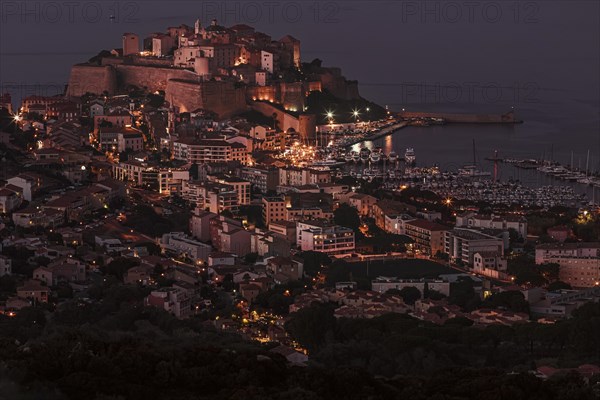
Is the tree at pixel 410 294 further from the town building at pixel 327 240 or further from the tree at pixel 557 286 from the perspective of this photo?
the town building at pixel 327 240

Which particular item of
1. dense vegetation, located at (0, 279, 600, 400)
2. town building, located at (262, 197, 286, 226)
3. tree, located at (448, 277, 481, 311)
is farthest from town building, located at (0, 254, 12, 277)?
tree, located at (448, 277, 481, 311)

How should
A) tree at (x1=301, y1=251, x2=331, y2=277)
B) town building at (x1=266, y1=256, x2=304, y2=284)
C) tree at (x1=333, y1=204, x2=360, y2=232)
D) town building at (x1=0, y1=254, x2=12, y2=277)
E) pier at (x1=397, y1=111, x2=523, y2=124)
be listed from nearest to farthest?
town building at (x1=0, y1=254, x2=12, y2=277)
town building at (x1=266, y1=256, x2=304, y2=284)
tree at (x1=301, y1=251, x2=331, y2=277)
tree at (x1=333, y1=204, x2=360, y2=232)
pier at (x1=397, y1=111, x2=523, y2=124)

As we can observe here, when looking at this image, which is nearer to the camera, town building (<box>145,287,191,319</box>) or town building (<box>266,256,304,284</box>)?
town building (<box>145,287,191,319</box>)

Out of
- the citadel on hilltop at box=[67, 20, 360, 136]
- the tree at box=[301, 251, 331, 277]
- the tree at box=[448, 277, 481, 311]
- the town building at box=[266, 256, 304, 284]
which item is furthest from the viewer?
the citadel on hilltop at box=[67, 20, 360, 136]

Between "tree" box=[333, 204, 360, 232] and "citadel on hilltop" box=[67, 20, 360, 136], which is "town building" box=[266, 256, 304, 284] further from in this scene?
"citadel on hilltop" box=[67, 20, 360, 136]

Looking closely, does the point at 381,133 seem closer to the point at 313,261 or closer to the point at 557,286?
the point at 313,261

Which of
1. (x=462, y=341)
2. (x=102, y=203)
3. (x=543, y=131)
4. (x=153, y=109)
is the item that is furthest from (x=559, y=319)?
(x=543, y=131)

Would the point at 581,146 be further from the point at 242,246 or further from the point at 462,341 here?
the point at 462,341
